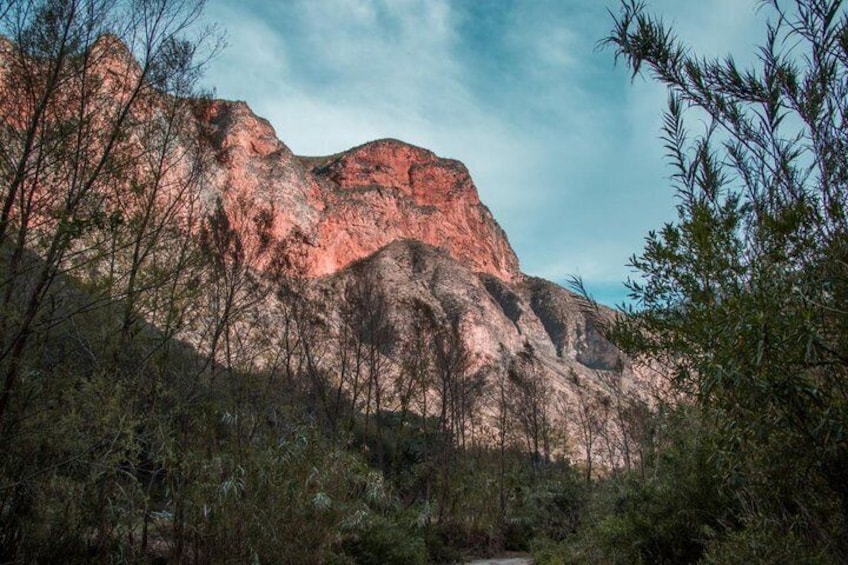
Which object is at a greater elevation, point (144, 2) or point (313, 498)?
point (144, 2)

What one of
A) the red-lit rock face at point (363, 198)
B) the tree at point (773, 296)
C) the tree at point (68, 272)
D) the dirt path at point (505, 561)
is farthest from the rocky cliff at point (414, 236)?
the tree at point (773, 296)

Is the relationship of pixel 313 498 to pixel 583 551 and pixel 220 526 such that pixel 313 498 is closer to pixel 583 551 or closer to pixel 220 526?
pixel 220 526

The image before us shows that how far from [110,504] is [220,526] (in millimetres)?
1500

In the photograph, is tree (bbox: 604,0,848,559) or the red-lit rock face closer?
tree (bbox: 604,0,848,559)

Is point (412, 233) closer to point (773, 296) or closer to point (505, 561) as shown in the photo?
point (505, 561)

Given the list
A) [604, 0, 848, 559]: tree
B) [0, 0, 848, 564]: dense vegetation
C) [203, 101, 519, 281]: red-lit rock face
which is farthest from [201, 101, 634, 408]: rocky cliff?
[604, 0, 848, 559]: tree

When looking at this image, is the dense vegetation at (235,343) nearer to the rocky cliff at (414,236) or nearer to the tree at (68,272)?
the tree at (68,272)

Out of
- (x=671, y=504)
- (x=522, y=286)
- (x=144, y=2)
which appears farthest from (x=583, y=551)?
(x=522, y=286)

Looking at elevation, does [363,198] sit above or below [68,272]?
above

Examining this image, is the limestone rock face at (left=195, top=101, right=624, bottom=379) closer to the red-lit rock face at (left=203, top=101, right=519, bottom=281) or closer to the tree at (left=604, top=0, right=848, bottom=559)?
the red-lit rock face at (left=203, top=101, right=519, bottom=281)

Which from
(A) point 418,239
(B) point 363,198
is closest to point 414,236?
(A) point 418,239

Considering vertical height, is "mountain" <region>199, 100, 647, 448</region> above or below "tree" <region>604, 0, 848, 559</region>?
above

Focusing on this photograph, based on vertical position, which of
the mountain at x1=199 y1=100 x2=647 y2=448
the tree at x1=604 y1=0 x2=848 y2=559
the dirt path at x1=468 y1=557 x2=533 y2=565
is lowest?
the dirt path at x1=468 y1=557 x2=533 y2=565

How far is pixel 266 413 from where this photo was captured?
8.66 meters
